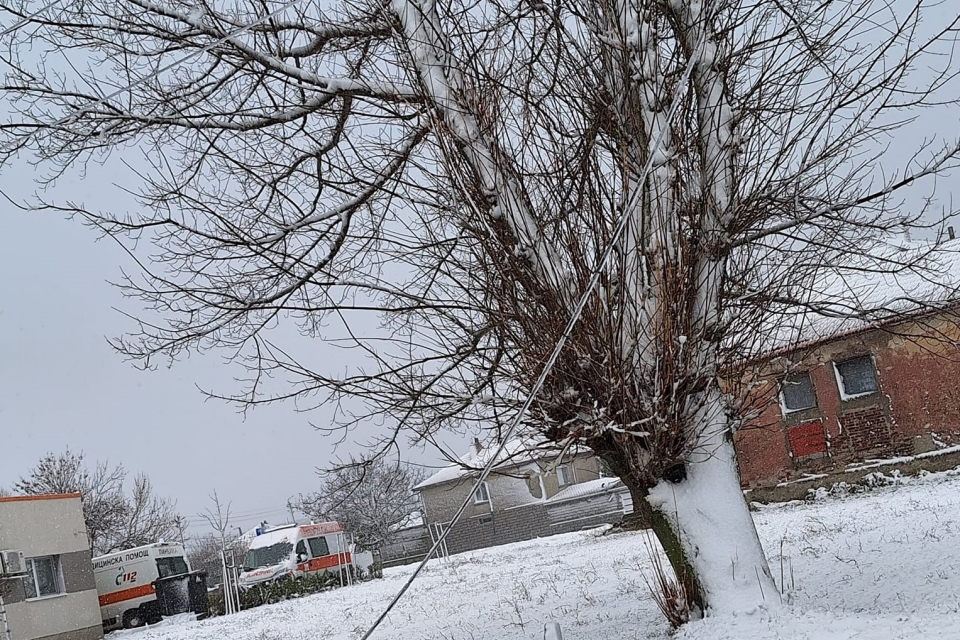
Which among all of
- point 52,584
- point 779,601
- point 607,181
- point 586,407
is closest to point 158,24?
point 607,181

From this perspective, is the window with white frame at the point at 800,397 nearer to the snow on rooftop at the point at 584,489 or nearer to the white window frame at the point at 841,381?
the white window frame at the point at 841,381

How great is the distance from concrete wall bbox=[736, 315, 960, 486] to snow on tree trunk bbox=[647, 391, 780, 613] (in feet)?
39.4

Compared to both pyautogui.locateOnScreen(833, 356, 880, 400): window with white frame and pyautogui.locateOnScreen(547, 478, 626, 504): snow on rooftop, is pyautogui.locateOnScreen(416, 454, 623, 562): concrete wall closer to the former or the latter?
pyautogui.locateOnScreen(547, 478, 626, 504): snow on rooftop

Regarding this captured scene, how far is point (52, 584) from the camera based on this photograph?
18984 mm

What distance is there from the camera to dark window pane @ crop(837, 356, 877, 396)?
18531mm

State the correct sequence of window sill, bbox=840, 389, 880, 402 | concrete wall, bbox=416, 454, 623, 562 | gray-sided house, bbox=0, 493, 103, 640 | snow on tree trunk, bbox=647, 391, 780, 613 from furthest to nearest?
1. concrete wall, bbox=416, 454, 623, 562
2. window sill, bbox=840, 389, 880, 402
3. gray-sided house, bbox=0, 493, 103, 640
4. snow on tree trunk, bbox=647, 391, 780, 613

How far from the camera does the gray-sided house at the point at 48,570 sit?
56.7ft

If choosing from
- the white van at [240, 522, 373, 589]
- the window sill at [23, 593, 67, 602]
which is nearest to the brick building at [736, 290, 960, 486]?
→ the white van at [240, 522, 373, 589]

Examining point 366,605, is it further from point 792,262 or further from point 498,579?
point 792,262

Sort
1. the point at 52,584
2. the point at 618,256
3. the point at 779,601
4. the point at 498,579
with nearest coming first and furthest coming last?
the point at 779,601 < the point at 618,256 < the point at 498,579 < the point at 52,584

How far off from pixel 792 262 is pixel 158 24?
518 centimetres

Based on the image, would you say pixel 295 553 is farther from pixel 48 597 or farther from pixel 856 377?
pixel 856 377

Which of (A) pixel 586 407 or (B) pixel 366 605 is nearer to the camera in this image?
(A) pixel 586 407

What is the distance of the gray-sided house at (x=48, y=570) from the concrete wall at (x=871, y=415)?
1598 centimetres
